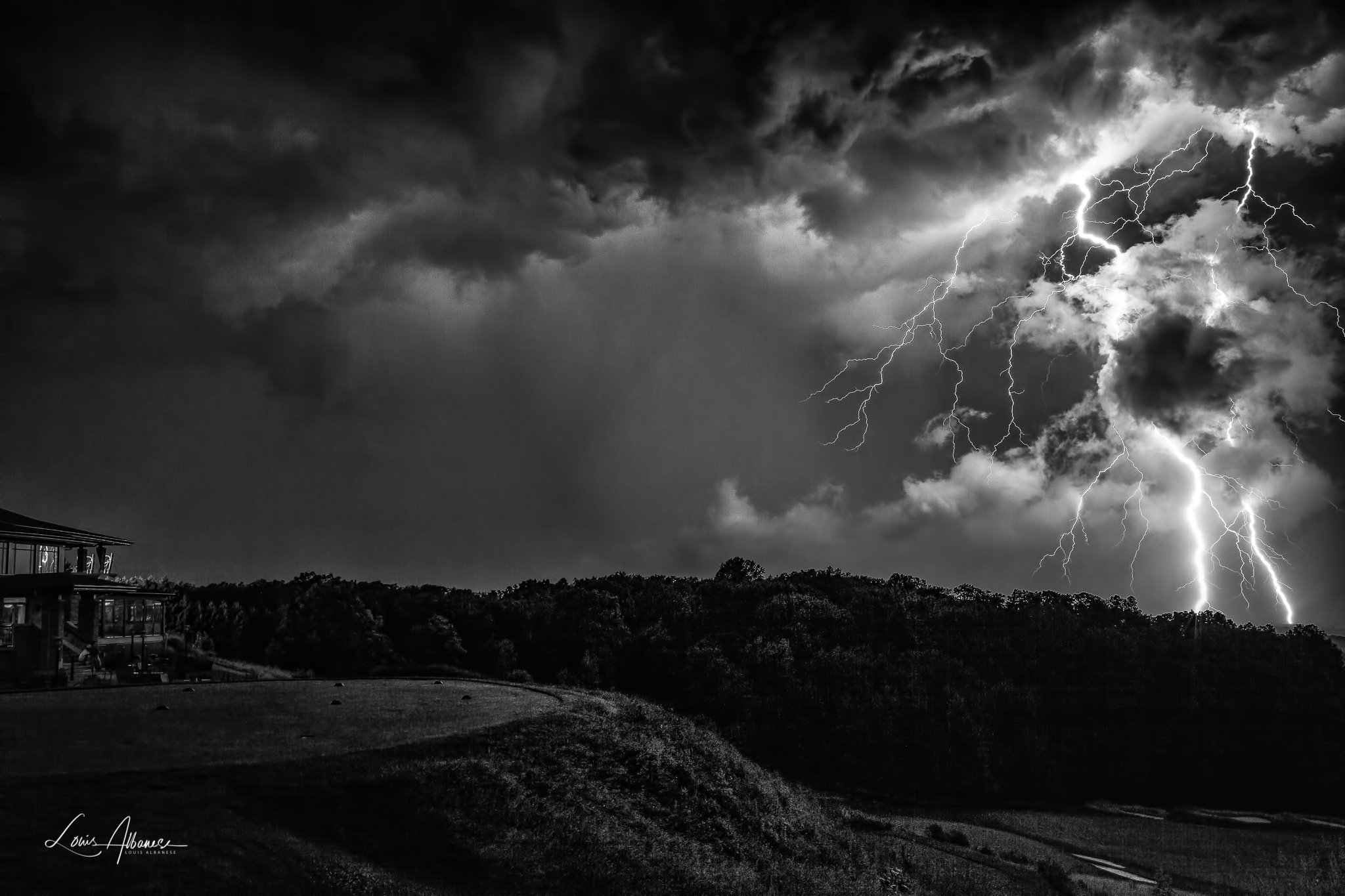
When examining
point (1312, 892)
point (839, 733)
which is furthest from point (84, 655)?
point (1312, 892)

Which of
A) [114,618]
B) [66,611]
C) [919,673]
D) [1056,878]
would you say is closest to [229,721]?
[66,611]

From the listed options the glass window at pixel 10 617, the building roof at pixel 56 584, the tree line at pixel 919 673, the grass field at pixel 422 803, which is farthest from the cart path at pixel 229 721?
the tree line at pixel 919 673

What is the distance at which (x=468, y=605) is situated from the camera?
244ft

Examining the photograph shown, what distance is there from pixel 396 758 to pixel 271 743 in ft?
9.08

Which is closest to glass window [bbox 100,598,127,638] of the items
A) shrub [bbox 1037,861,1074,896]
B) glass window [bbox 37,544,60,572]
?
glass window [bbox 37,544,60,572]

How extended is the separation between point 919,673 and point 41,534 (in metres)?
54.2

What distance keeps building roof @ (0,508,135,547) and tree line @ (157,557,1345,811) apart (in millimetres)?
16380

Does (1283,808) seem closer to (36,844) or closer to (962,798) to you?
(962,798)

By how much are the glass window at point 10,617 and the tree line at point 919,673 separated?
24752mm

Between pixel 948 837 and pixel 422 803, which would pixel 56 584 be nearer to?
pixel 422 803

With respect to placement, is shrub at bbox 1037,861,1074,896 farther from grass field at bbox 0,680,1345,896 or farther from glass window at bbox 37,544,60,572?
glass window at bbox 37,544,60,572

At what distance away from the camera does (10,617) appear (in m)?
37.2

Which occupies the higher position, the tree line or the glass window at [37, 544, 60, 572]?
the glass window at [37, 544, 60, 572]

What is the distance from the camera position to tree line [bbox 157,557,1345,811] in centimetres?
6319
